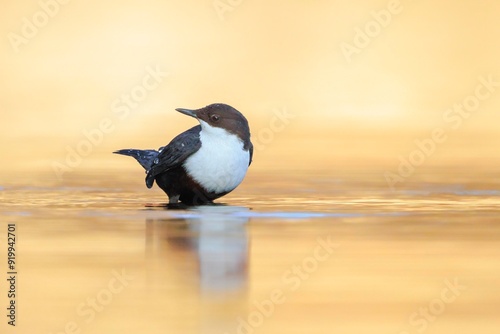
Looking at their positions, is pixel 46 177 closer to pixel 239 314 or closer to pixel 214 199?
pixel 214 199

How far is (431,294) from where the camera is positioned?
7047mm

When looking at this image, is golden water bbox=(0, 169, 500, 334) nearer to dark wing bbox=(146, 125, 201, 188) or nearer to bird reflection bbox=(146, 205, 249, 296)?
bird reflection bbox=(146, 205, 249, 296)

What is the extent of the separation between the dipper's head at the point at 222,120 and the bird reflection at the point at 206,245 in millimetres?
702

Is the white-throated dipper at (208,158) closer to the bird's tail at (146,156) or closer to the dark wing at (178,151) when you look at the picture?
the dark wing at (178,151)

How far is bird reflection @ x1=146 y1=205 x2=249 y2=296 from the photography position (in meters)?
7.48

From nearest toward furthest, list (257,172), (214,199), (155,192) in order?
1. (214,199)
2. (155,192)
3. (257,172)

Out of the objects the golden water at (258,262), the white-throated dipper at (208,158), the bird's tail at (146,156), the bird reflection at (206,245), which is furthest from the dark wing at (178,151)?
the bird's tail at (146,156)

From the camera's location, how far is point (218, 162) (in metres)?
11.2

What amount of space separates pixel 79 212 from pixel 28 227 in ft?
3.41

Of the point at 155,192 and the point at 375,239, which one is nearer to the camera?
the point at 375,239

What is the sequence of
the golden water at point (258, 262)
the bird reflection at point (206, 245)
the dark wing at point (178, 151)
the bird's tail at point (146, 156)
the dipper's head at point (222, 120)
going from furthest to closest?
the bird's tail at point (146, 156), the dipper's head at point (222, 120), the dark wing at point (178, 151), the bird reflection at point (206, 245), the golden water at point (258, 262)

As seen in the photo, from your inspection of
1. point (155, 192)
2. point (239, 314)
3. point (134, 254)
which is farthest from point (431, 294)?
point (155, 192)

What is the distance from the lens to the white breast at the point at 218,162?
36.8 feet

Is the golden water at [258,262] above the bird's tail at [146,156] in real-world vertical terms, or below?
below
